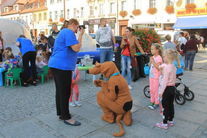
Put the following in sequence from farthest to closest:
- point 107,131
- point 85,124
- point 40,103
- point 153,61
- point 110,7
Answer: point 110,7
point 40,103
point 153,61
point 85,124
point 107,131

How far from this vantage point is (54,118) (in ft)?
14.1

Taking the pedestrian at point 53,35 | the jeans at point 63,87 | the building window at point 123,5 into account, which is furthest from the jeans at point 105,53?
the building window at point 123,5

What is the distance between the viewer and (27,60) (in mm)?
6910

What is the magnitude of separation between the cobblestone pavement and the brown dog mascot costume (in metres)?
0.19

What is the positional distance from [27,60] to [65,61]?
3.58m

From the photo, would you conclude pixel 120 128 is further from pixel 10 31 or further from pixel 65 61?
pixel 10 31

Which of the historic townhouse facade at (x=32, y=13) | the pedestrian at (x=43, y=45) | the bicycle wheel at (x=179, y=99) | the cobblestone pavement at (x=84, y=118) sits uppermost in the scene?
the historic townhouse facade at (x=32, y=13)

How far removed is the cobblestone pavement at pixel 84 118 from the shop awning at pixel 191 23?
19.1 m

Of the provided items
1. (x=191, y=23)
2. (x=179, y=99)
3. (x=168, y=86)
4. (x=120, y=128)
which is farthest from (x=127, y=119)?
(x=191, y=23)

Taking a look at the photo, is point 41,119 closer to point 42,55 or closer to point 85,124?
point 85,124

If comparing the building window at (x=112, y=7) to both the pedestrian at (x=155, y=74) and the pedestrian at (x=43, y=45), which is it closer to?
the pedestrian at (x=43, y=45)

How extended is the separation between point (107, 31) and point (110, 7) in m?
26.5

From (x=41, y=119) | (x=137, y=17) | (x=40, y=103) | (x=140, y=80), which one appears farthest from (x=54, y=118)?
(x=137, y=17)

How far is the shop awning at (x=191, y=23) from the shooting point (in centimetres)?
2328
